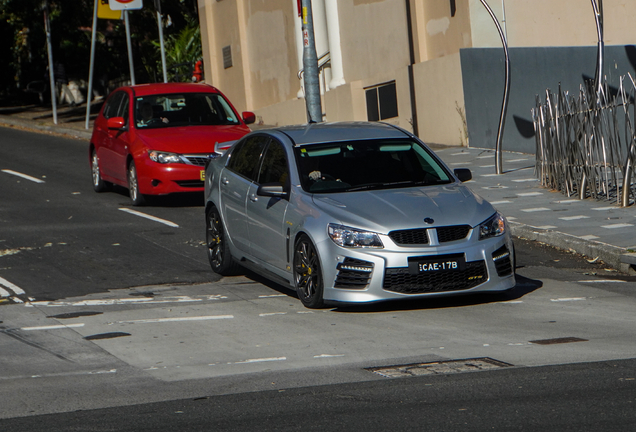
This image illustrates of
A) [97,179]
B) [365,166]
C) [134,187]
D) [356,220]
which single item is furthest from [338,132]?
[97,179]

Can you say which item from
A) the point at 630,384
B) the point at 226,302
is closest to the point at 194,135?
the point at 226,302

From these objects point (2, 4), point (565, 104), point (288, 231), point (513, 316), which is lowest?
point (513, 316)

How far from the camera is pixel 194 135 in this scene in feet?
49.6

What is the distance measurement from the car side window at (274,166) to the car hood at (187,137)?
5.18 meters

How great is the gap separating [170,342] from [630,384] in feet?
11.2

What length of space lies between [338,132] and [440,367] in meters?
3.62

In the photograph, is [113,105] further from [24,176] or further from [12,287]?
[12,287]

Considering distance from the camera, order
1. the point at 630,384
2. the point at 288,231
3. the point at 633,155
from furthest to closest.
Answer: the point at 633,155 → the point at 288,231 → the point at 630,384

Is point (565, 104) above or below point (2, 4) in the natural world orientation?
below

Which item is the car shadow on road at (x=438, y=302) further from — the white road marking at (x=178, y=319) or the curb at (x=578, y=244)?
Answer: the curb at (x=578, y=244)

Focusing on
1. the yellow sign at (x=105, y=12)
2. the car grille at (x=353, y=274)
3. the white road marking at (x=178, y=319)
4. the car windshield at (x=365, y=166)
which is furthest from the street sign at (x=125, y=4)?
the car grille at (x=353, y=274)

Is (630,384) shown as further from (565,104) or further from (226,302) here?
(565,104)

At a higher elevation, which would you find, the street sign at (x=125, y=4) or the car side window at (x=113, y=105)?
the street sign at (x=125, y=4)

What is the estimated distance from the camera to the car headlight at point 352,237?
8188 mm
